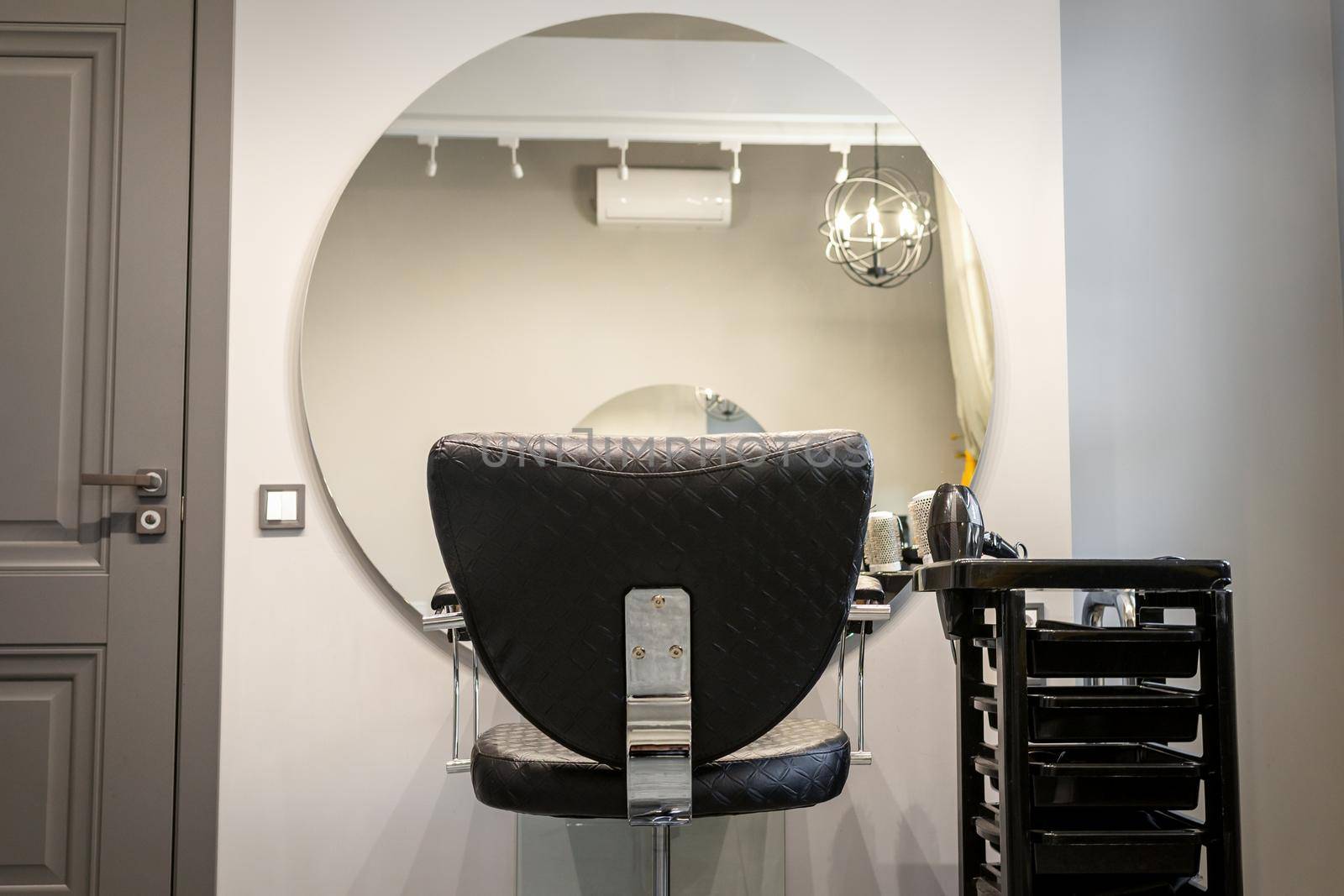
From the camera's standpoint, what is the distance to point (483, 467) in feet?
4.22

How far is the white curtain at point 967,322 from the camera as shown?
241 centimetres

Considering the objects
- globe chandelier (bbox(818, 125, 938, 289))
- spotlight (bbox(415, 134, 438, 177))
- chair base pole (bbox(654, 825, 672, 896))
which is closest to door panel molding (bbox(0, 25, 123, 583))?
spotlight (bbox(415, 134, 438, 177))

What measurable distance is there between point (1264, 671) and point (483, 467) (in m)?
1.88

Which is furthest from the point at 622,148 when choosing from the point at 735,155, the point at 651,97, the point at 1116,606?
the point at 1116,606

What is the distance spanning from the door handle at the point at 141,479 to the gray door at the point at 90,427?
1 cm

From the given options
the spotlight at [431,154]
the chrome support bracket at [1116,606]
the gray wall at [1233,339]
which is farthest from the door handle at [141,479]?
the gray wall at [1233,339]

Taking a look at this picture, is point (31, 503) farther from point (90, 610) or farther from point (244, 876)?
point (244, 876)

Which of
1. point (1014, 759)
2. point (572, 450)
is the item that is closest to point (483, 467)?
point (572, 450)

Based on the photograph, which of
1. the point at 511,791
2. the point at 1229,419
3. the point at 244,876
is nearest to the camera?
the point at 511,791

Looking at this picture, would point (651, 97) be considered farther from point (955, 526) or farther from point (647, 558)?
point (647, 558)

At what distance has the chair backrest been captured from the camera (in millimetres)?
1306

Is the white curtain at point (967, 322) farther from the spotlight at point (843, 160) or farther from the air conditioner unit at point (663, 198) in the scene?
the air conditioner unit at point (663, 198)

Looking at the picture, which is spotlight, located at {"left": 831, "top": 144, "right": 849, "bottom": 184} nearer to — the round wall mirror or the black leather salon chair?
the round wall mirror

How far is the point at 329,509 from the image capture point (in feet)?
7.59
